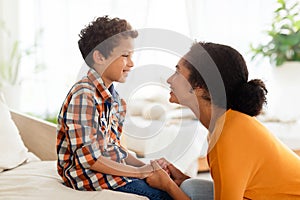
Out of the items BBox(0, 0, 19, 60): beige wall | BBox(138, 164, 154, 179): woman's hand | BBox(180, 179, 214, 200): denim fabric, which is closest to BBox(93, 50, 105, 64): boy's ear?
BBox(138, 164, 154, 179): woman's hand

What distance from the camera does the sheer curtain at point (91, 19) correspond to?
432 centimetres

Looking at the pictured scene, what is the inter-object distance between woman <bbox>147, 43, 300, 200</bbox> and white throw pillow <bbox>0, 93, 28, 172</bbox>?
0.86 m

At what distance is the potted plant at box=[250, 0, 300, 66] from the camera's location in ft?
13.2

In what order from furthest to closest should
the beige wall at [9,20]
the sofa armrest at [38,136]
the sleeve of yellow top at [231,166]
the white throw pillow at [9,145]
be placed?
the beige wall at [9,20] → the sofa armrest at [38,136] → the white throw pillow at [9,145] → the sleeve of yellow top at [231,166]

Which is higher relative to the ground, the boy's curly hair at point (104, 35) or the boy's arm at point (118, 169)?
the boy's curly hair at point (104, 35)

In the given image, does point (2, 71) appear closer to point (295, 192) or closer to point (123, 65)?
point (123, 65)

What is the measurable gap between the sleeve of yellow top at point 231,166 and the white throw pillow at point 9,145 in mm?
986

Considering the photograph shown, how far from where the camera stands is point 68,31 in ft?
14.3

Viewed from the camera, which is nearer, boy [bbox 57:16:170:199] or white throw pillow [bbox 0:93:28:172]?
boy [bbox 57:16:170:199]

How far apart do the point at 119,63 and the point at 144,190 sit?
44cm

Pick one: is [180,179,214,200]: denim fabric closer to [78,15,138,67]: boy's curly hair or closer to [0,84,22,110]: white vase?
[78,15,138,67]: boy's curly hair

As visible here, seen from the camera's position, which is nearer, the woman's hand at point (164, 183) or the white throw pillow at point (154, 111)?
the woman's hand at point (164, 183)

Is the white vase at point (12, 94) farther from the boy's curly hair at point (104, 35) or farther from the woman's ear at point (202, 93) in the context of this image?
the woman's ear at point (202, 93)

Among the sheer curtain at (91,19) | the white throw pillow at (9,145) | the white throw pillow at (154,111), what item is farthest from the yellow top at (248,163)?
the sheer curtain at (91,19)
